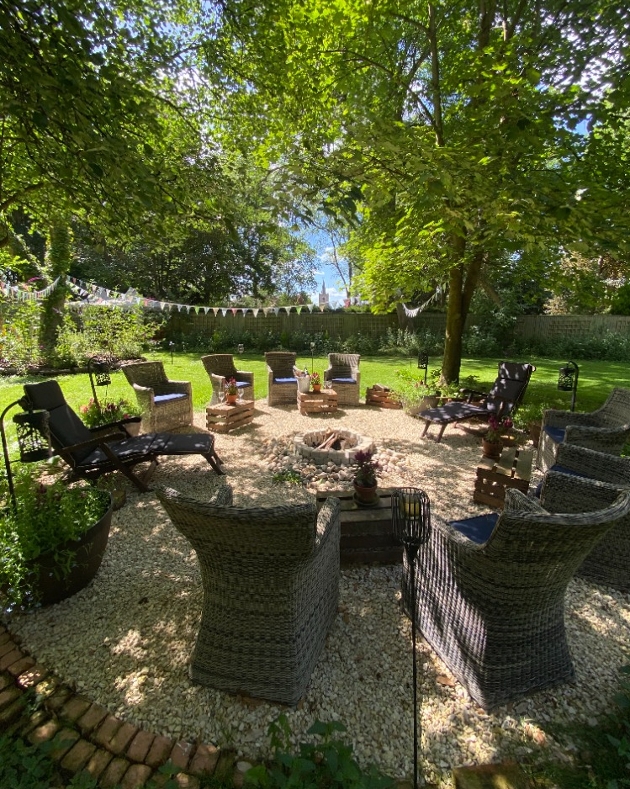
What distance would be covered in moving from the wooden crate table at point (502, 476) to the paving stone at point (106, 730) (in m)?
3.19

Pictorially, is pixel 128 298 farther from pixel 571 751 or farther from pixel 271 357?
pixel 571 751

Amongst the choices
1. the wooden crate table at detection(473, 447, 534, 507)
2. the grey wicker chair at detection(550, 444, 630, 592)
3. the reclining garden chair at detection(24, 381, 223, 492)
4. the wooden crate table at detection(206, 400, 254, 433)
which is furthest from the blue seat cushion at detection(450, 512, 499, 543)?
the wooden crate table at detection(206, 400, 254, 433)

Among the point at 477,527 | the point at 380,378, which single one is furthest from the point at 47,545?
the point at 380,378

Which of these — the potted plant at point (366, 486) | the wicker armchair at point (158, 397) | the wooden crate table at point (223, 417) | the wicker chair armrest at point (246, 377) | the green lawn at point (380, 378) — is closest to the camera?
the potted plant at point (366, 486)

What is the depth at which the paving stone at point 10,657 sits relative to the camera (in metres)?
1.90

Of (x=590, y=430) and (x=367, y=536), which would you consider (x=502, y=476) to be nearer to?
(x=590, y=430)

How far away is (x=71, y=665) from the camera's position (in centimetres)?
196

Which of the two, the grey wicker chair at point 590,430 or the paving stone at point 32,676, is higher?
the grey wicker chair at point 590,430

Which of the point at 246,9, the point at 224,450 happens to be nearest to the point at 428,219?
the point at 246,9

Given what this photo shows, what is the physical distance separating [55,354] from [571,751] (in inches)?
464

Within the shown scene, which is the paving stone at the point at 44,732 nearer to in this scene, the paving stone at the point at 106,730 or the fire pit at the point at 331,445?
the paving stone at the point at 106,730

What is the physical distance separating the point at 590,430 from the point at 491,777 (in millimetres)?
3055

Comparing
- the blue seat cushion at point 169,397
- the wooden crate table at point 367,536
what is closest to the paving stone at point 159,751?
the wooden crate table at point 367,536

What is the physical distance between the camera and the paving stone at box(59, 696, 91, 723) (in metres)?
1.66
